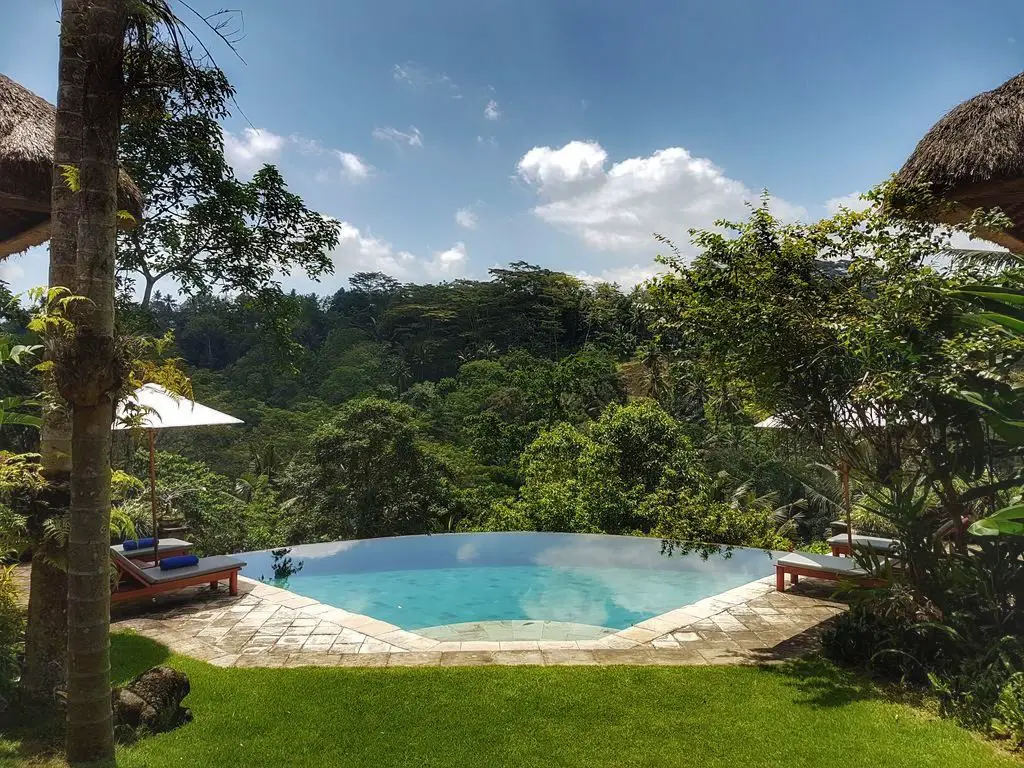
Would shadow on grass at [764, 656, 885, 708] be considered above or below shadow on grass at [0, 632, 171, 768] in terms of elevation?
below

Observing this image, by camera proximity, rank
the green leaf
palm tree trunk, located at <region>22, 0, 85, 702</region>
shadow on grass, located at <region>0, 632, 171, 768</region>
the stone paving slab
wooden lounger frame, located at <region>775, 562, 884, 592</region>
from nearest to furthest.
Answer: shadow on grass, located at <region>0, 632, 171, 768</region> → the green leaf → palm tree trunk, located at <region>22, 0, 85, 702</region> → the stone paving slab → wooden lounger frame, located at <region>775, 562, 884, 592</region>

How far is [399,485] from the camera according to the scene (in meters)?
13.9

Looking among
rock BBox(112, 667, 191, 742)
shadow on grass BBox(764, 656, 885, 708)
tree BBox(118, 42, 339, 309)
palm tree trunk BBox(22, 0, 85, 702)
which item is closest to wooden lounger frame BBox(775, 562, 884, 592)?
shadow on grass BBox(764, 656, 885, 708)

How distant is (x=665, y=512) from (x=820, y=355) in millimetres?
6828

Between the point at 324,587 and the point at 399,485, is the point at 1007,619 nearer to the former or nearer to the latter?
the point at 324,587

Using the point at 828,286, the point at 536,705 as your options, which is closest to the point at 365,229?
the point at 828,286

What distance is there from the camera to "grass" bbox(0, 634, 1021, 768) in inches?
134

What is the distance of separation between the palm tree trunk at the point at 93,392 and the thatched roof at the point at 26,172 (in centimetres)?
234

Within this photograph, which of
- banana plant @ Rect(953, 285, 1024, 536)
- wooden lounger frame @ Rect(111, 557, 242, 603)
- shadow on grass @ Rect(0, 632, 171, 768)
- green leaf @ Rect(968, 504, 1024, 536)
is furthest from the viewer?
wooden lounger frame @ Rect(111, 557, 242, 603)

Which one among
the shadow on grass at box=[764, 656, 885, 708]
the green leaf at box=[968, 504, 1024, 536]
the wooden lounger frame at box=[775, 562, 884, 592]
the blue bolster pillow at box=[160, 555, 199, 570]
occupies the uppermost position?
the green leaf at box=[968, 504, 1024, 536]

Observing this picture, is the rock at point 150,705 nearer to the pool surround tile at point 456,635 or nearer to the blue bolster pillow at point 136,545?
the pool surround tile at point 456,635

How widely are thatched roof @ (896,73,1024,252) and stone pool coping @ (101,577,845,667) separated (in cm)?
390

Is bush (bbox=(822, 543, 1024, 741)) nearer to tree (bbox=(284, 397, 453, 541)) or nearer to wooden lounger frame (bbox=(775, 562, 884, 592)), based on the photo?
wooden lounger frame (bbox=(775, 562, 884, 592))

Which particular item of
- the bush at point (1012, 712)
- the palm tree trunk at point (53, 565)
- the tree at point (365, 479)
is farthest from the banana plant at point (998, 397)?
the tree at point (365, 479)
